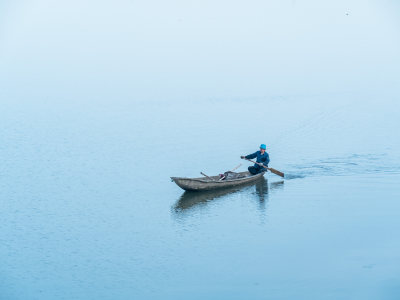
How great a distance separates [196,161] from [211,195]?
14.8ft

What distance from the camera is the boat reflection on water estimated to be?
19906mm

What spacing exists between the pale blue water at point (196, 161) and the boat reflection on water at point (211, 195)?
76 mm

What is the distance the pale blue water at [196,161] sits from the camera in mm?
15125

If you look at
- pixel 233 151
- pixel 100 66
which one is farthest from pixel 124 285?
pixel 100 66

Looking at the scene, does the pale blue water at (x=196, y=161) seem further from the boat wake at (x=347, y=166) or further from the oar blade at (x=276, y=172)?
the oar blade at (x=276, y=172)

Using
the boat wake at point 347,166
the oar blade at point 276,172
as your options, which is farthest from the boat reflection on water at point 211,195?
the boat wake at point 347,166

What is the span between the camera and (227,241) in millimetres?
16922

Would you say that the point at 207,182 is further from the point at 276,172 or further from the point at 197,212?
the point at 276,172

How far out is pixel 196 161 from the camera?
25.0 metres

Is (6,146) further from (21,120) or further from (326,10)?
(326,10)

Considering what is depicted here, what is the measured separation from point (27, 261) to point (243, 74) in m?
31.8

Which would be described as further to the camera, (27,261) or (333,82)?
(333,82)

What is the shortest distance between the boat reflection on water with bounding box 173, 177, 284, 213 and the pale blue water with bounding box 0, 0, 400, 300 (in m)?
0.08

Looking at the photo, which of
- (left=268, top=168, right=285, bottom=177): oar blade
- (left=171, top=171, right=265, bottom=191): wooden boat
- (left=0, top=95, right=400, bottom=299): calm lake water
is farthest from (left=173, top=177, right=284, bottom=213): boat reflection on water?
(left=268, top=168, right=285, bottom=177): oar blade
